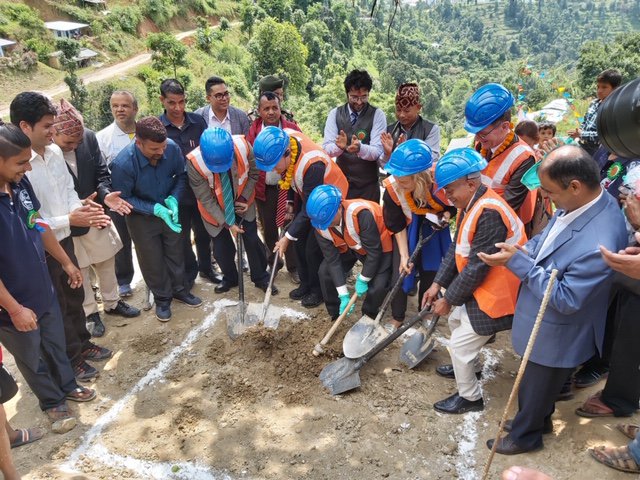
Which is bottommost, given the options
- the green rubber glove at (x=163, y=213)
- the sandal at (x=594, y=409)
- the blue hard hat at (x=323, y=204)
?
the sandal at (x=594, y=409)

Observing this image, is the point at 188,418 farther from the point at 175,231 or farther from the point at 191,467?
the point at 175,231

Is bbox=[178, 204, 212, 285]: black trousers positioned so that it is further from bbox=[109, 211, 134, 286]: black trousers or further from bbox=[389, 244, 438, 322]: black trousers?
bbox=[389, 244, 438, 322]: black trousers

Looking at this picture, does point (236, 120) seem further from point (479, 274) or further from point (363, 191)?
point (479, 274)

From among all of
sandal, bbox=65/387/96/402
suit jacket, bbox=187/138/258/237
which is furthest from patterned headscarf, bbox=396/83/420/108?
sandal, bbox=65/387/96/402

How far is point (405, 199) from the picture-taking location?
3.72m

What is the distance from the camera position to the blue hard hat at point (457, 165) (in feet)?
9.25

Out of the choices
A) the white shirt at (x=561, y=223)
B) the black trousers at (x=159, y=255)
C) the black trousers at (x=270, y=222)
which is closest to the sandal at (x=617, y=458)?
the white shirt at (x=561, y=223)

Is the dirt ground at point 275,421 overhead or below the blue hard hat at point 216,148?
below

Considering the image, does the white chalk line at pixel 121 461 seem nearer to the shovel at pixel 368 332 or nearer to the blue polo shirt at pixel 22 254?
the blue polo shirt at pixel 22 254

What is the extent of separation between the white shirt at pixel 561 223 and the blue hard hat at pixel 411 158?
1.09 metres

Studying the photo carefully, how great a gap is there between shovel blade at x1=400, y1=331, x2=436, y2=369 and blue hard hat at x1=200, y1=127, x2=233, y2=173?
2.36m

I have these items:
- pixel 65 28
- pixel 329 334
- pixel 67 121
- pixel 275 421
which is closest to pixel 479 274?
pixel 329 334

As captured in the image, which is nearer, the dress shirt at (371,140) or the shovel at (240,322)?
the shovel at (240,322)

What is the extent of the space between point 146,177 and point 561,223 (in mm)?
3528
